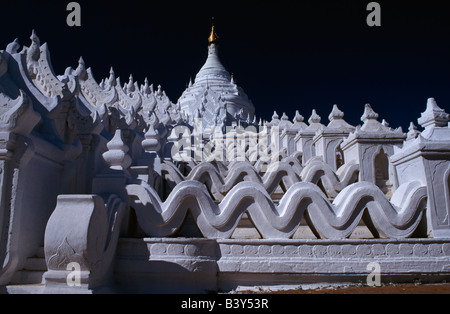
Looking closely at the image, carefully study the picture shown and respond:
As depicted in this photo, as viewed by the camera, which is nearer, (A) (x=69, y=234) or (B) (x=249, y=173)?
Answer: (A) (x=69, y=234)

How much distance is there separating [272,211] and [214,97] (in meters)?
25.5

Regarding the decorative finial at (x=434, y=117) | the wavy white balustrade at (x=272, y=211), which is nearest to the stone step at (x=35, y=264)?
the wavy white balustrade at (x=272, y=211)

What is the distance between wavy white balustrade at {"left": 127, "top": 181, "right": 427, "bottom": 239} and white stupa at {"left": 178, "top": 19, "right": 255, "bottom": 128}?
2114 cm

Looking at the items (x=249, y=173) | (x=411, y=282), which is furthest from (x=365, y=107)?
(x=411, y=282)

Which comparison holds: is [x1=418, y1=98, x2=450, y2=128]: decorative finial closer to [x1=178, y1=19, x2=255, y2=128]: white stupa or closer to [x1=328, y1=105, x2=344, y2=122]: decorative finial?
[x1=328, y1=105, x2=344, y2=122]: decorative finial

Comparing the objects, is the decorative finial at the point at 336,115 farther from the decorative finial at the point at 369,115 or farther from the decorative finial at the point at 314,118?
the decorative finial at the point at 369,115

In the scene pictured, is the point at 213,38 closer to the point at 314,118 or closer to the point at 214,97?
the point at 214,97

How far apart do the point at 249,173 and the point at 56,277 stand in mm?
5857

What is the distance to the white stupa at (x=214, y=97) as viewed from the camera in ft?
90.1

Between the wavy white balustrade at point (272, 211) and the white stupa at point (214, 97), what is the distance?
21143 mm

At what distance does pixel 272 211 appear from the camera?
15.6 feet

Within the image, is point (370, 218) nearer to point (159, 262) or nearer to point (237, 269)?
point (237, 269)

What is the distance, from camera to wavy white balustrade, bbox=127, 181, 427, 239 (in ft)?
15.5

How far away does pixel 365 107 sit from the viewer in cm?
1016
